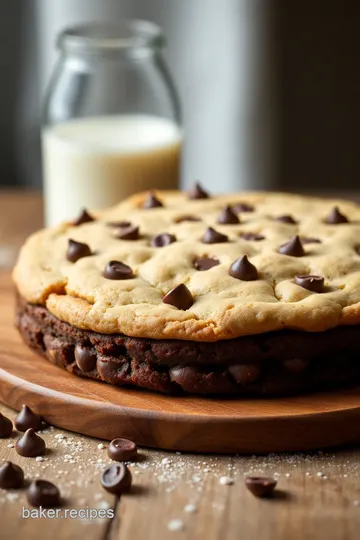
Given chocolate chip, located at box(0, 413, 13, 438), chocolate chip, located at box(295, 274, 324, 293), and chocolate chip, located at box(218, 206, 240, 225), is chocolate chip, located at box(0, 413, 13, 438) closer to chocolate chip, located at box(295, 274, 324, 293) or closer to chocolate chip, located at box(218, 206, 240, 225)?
chocolate chip, located at box(295, 274, 324, 293)

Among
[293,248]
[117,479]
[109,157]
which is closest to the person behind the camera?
[117,479]

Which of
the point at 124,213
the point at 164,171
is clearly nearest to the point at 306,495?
the point at 124,213

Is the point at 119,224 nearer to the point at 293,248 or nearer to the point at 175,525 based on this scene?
the point at 293,248

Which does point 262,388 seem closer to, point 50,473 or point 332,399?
point 332,399

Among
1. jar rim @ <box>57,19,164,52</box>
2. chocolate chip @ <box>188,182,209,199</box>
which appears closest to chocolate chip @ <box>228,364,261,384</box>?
chocolate chip @ <box>188,182,209,199</box>

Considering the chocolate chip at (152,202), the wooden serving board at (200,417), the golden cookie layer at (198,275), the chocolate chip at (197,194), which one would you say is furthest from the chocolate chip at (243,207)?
the wooden serving board at (200,417)

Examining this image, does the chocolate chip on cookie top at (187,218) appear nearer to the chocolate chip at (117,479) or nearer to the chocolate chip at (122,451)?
the chocolate chip at (122,451)

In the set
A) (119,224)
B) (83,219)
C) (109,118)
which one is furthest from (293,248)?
(109,118)
